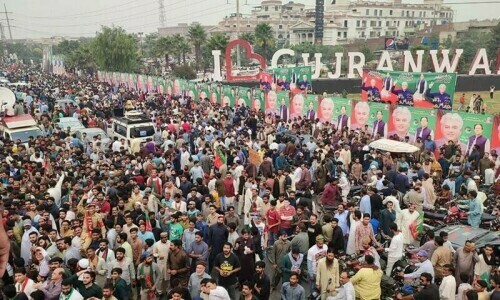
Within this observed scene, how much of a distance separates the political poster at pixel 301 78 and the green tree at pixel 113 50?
3495cm

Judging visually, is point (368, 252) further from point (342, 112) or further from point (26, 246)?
point (342, 112)

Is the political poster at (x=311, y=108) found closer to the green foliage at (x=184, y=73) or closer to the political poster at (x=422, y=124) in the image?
the political poster at (x=422, y=124)

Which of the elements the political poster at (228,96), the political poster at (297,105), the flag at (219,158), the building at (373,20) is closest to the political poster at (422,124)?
the political poster at (297,105)

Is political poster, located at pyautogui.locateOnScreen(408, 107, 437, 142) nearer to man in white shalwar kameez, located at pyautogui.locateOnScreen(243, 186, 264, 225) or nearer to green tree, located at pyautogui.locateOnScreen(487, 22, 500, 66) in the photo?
man in white shalwar kameez, located at pyautogui.locateOnScreen(243, 186, 264, 225)

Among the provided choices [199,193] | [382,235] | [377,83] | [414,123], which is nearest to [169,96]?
[377,83]

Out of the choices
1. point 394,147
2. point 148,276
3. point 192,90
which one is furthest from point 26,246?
point 192,90

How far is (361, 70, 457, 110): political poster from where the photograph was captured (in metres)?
19.2

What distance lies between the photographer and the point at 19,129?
18.3m

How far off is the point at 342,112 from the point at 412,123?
3580 millimetres

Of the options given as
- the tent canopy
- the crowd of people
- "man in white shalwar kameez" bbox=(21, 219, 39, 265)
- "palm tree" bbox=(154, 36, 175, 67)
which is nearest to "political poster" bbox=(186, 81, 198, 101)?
the crowd of people

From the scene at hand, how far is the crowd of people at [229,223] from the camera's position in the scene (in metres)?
6.54

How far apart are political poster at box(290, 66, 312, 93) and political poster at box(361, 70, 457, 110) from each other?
5515 mm

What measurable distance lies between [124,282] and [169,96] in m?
29.0

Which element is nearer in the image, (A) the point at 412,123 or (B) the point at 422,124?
(B) the point at 422,124
